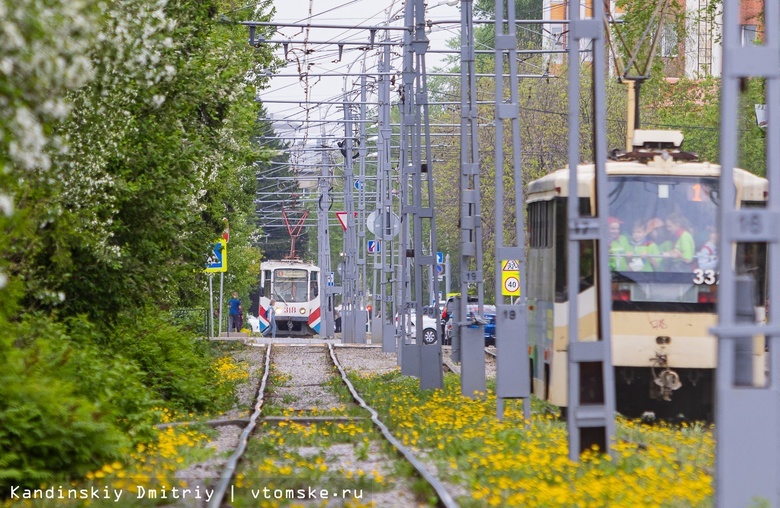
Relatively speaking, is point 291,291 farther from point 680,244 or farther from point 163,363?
point 680,244

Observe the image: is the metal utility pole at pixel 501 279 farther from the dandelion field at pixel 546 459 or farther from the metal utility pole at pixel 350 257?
the metal utility pole at pixel 350 257

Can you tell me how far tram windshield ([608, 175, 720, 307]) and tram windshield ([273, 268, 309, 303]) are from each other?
4723 cm

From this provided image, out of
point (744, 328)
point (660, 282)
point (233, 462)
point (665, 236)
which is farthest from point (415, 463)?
point (665, 236)

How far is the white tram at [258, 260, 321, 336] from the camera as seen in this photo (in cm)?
6297

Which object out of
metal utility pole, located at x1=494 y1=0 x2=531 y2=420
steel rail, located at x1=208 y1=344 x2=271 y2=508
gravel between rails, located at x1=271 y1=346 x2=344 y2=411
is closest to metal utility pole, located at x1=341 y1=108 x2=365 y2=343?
gravel between rails, located at x1=271 y1=346 x2=344 y2=411

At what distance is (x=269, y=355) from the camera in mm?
37406

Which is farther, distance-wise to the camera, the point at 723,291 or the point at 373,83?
the point at 373,83

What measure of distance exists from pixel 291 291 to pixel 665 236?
4743 cm

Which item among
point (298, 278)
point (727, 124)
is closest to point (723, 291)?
point (727, 124)

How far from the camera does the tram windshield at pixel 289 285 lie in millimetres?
62969

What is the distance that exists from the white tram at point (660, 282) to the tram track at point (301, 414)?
9.42 feet

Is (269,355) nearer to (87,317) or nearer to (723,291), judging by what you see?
(87,317)

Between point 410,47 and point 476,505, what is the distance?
49.5 feet

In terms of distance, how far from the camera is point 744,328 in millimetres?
7730
